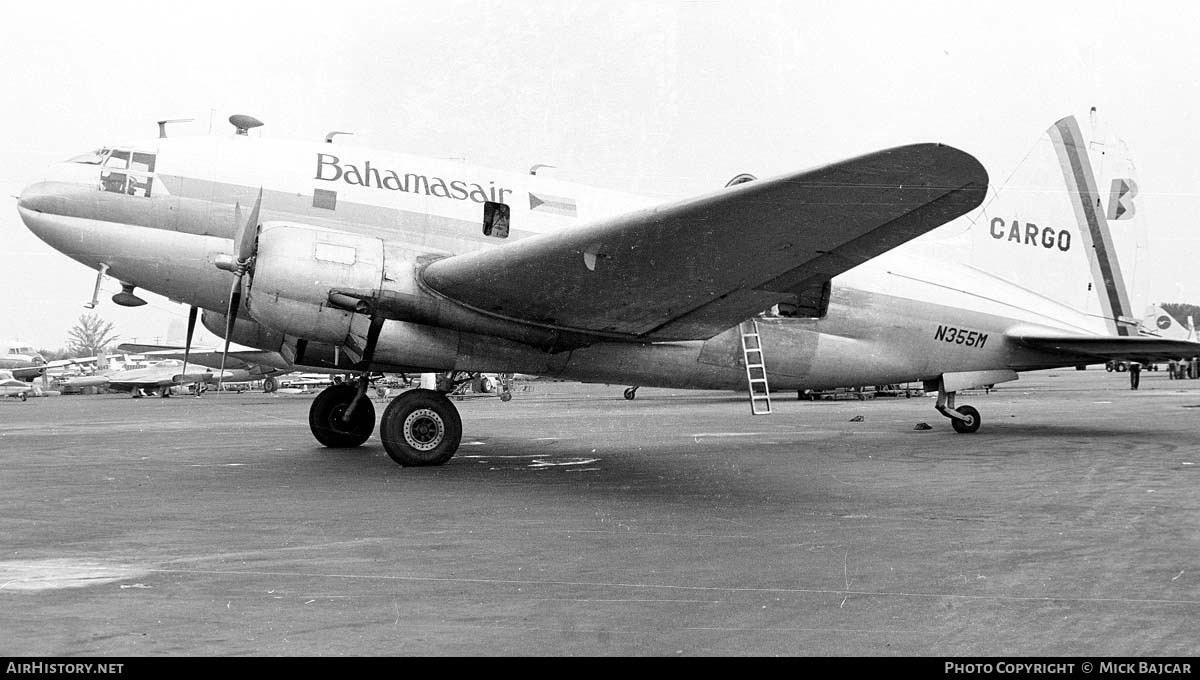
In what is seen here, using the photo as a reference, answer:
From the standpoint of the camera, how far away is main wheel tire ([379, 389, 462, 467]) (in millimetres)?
11547

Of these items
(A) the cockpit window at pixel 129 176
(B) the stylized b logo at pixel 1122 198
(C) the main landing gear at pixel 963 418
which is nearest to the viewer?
(A) the cockpit window at pixel 129 176

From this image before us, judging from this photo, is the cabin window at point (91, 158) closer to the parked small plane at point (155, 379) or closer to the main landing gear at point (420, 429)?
the main landing gear at point (420, 429)

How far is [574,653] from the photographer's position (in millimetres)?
4008

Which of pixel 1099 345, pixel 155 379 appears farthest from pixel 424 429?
pixel 155 379

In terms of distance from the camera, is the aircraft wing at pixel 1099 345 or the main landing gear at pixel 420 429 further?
the aircraft wing at pixel 1099 345

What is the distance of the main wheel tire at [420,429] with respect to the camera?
11.5 m

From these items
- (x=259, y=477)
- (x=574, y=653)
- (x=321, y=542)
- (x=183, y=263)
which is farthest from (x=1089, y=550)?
(x=183, y=263)

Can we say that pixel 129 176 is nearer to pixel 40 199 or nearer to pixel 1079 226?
pixel 40 199

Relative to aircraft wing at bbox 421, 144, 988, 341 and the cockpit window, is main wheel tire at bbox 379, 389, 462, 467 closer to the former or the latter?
aircraft wing at bbox 421, 144, 988, 341

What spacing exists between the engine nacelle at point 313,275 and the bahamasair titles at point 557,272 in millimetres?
24

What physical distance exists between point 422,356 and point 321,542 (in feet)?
16.1

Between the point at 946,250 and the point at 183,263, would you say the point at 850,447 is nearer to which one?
the point at 946,250

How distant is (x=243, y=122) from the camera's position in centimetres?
1314

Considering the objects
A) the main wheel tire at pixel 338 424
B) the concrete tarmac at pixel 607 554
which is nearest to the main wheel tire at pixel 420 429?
the concrete tarmac at pixel 607 554
